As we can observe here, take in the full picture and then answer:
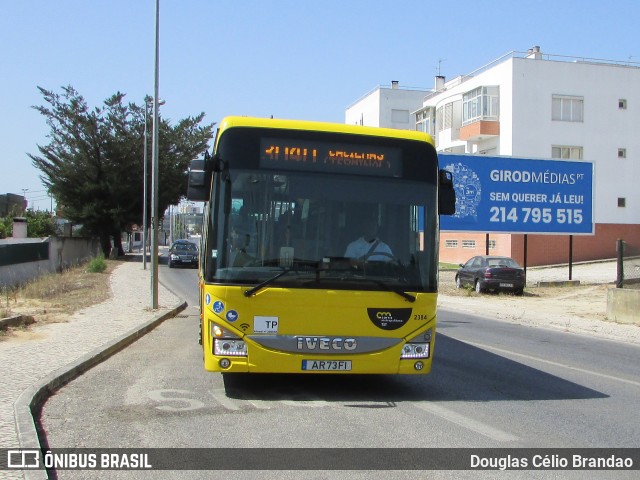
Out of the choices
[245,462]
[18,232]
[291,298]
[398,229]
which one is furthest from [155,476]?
[18,232]

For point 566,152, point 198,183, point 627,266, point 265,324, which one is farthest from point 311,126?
point 566,152

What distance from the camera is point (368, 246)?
305 inches

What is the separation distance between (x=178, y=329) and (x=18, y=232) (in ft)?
93.3

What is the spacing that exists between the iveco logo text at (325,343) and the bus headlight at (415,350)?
60 cm

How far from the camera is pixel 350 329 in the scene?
7656 millimetres

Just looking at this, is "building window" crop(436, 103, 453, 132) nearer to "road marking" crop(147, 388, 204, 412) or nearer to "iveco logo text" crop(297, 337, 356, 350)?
"iveco logo text" crop(297, 337, 356, 350)

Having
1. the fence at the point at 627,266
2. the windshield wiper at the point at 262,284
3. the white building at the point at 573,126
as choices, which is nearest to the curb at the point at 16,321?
the windshield wiper at the point at 262,284

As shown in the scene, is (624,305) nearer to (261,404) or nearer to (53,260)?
(261,404)

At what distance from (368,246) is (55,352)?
5319 mm

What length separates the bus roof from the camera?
795 centimetres

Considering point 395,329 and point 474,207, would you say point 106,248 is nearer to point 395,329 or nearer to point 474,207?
point 474,207

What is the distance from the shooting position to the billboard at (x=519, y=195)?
31.0 meters

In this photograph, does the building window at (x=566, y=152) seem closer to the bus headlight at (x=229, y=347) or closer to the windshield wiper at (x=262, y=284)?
the windshield wiper at (x=262, y=284)

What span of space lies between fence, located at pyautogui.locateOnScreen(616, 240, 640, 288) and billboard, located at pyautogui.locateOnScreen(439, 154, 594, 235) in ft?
25.5
